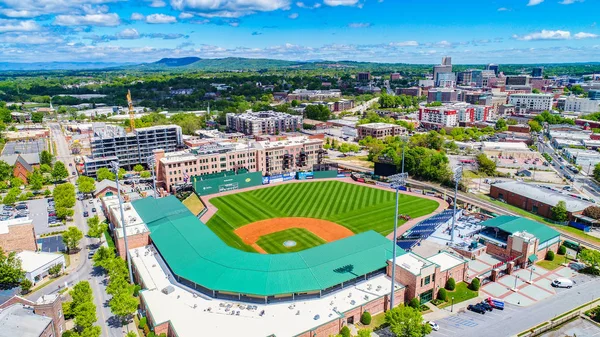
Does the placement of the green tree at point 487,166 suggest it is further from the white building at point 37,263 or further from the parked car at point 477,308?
the white building at point 37,263

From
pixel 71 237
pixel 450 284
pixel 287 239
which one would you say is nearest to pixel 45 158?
pixel 71 237

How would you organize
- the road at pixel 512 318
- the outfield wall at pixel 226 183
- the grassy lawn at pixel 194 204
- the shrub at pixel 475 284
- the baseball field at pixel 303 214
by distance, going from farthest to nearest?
the outfield wall at pixel 226 183 < the grassy lawn at pixel 194 204 < the baseball field at pixel 303 214 < the shrub at pixel 475 284 < the road at pixel 512 318

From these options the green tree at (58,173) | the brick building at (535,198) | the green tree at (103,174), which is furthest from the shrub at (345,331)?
the green tree at (58,173)

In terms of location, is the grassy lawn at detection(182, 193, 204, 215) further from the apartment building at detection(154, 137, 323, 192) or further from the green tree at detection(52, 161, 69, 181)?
the green tree at detection(52, 161, 69, 181)

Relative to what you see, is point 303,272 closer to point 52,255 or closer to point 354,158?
point 52,255

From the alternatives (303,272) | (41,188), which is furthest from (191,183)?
(303,272)

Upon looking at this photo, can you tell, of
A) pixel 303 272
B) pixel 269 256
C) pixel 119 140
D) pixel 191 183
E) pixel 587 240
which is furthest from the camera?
pixel 119 140

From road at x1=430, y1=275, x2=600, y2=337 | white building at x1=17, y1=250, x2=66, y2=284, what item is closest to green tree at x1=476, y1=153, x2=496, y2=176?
road at x1=430, y1=275, x2=600, y2=337
